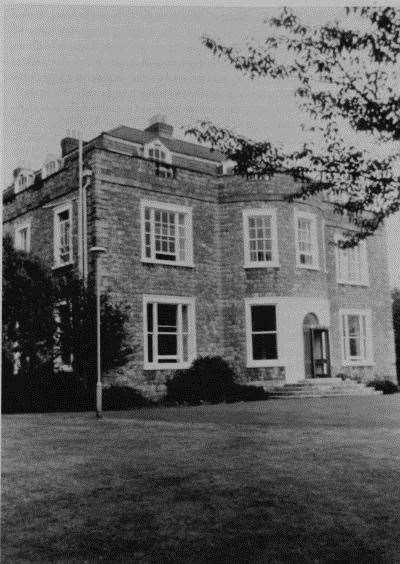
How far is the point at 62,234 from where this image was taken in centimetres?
1644

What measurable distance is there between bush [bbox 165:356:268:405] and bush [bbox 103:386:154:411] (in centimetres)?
94

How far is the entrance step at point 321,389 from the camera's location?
55.6 ft

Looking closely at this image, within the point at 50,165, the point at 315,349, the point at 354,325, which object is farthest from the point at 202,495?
the point at 354,325

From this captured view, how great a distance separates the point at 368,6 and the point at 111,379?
38.4 feet

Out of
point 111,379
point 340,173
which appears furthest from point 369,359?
point 340,173

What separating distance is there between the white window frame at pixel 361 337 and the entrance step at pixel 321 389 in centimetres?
213

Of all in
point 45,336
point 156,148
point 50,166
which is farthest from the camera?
→ point 156,148

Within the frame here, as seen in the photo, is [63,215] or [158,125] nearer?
[158,125]

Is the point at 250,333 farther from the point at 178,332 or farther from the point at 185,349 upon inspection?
the point at 178,332

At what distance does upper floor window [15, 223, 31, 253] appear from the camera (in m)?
16.9

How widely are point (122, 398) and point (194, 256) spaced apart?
17.0 feet

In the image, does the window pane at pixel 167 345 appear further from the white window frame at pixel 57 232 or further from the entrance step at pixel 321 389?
the white window frame at pixel 57 232

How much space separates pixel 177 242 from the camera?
1745 centimetres

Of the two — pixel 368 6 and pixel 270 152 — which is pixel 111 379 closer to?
pixel 270 152
